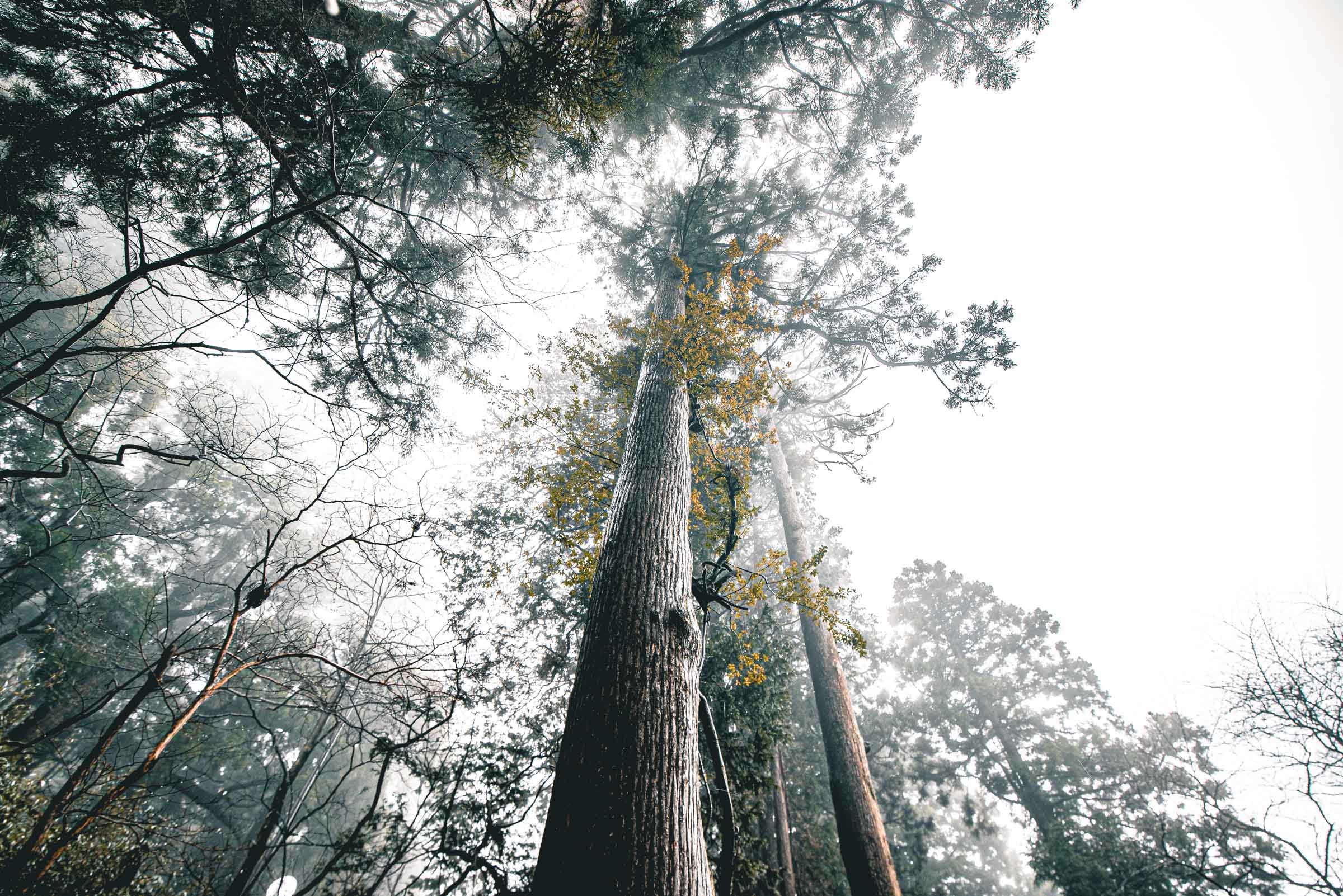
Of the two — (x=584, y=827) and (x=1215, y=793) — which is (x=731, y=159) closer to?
(x=584, y=827)

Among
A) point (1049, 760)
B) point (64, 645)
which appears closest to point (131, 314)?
point (64, 645)

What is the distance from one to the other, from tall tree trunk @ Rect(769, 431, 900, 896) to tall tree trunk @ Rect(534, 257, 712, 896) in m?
3.77

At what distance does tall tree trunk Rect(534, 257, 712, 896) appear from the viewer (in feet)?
4.69

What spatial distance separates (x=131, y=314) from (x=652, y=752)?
15.1ft

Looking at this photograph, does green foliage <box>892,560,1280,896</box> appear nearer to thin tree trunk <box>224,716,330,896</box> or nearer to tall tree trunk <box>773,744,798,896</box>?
tall tree trunk <box>773,744,798,896</box>

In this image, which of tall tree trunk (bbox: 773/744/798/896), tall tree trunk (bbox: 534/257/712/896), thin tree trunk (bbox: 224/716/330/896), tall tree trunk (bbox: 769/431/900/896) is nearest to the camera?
tall tree trunk (bbox: 534/257/712/896)

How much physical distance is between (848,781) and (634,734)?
5.21m

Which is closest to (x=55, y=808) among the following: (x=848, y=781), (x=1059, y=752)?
(x=848, y=781)

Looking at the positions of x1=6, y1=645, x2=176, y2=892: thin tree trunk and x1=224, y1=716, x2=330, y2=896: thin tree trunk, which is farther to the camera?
x1=224, y1=716, x2=330, y2=896: thin tree trunk

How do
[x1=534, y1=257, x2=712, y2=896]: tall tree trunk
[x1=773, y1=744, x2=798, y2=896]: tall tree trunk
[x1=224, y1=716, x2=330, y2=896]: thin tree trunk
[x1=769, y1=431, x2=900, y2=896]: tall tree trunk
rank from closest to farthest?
[x1=534, y1=257, x2=712, y2=896]: tall tree trunk, [x1=224, y1=716, x2=330, y2=896]: thin tree trunk, [x1=769, y1=431, x2=900, y2=896]: tall tree trunk, [x1=773, y1=744, x2=798, y2=896]: tall tree trunk

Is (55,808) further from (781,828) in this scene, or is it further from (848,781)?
(781,828)

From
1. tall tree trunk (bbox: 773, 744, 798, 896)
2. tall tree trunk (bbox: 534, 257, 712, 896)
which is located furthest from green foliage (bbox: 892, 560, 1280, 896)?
tall tree trunk (bbox: 534, 257, 712, 896)

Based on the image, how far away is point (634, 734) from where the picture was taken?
1751 millimetres

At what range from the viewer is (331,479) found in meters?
3.17
